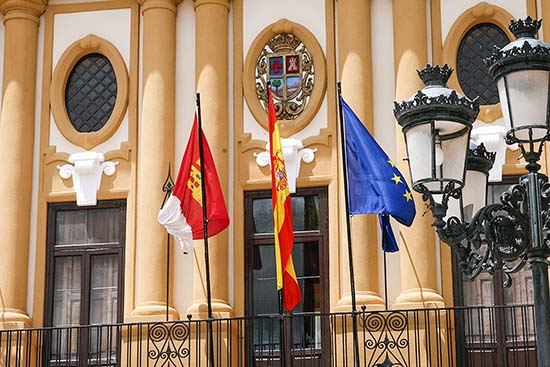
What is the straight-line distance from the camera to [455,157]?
29.8ft

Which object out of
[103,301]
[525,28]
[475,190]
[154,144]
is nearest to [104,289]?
[103,301]

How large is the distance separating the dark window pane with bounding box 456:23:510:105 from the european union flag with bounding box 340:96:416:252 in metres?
2.52

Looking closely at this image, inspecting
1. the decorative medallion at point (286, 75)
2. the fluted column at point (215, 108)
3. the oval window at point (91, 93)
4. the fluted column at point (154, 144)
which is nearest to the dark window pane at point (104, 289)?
the fluted column at point (154, 144)

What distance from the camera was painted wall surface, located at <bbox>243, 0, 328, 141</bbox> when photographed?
16078mm

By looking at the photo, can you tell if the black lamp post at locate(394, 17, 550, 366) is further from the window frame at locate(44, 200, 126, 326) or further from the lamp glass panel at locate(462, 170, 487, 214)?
the window frame at locate(44, 200, 126, 326)

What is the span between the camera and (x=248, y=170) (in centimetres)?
1611

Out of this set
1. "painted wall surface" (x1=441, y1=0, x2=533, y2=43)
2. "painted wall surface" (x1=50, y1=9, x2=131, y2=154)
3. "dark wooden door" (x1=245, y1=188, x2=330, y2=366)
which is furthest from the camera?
"painted wall surface" (x1=50, y1=9, x2=131, y2=154)

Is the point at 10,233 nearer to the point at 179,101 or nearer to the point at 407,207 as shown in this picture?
the point at 179,101

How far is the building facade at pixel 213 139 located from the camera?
1552 cm

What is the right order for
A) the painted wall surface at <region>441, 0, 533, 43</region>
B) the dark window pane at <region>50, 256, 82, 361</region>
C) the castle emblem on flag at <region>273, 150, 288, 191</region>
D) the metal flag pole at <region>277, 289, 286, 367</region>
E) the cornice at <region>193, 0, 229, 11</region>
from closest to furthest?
the metal flag pole at <region>277, 289, 286, 367</region>, the castle emblem on flag at <region>273, 150, 288, 191</region>, the painted wall surface at <region>441, 0, 533, 43</region>, the dark window pane at <region>50, 256, 82, 361</region>, the cornice at <region>193, 0, 229, 11</region>

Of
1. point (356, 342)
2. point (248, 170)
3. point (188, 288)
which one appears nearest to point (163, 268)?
point (188, 288)

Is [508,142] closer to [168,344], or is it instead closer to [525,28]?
[525,28]

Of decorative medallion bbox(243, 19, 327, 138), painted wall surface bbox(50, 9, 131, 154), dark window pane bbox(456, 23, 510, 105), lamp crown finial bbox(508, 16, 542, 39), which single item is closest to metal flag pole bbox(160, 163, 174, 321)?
painted wall surface bbox(50, 9, 131, 154)

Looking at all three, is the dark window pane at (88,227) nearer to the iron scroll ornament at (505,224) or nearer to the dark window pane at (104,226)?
the dark window pane at (104,226)
